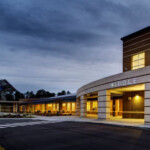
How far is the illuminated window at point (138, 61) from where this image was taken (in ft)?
77.7

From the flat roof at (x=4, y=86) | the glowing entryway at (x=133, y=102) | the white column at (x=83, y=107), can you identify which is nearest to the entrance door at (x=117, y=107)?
the white column at (x=83, y=107)

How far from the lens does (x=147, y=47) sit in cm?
2333

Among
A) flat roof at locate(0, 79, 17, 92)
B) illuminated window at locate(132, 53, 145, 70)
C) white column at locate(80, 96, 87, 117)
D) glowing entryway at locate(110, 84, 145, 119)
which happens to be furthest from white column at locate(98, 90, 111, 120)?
flat roof at locate(0, 79, 17, 92)

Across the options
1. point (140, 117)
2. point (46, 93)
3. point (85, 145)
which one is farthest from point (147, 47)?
point (46, 93)

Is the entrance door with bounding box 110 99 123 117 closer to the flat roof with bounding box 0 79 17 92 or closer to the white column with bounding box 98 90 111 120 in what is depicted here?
the white column with bounding box 98 90 111 120

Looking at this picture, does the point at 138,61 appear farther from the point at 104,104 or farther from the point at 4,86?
the point at 4,86

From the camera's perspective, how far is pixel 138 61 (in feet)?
79.6

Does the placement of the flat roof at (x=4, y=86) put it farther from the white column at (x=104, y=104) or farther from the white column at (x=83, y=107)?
the white column at (x=104, y=104)

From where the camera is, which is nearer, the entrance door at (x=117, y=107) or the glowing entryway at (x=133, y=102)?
the glowing entryway at (x=133, y=102)

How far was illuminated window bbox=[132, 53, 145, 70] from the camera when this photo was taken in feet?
77.7

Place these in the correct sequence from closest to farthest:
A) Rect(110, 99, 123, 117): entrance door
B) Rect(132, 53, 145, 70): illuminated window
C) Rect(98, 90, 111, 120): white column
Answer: Rect(98, 90, 111, 120): white column → Rect(132, 53, 145, 70): illuminated window → Rect(110, 99, 123, 117): entrance door

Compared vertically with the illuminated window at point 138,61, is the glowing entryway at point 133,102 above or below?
below

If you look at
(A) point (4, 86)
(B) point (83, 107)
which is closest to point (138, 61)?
(B) point (83, 107)

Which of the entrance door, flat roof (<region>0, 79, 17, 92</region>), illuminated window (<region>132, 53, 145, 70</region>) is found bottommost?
the entrance door
